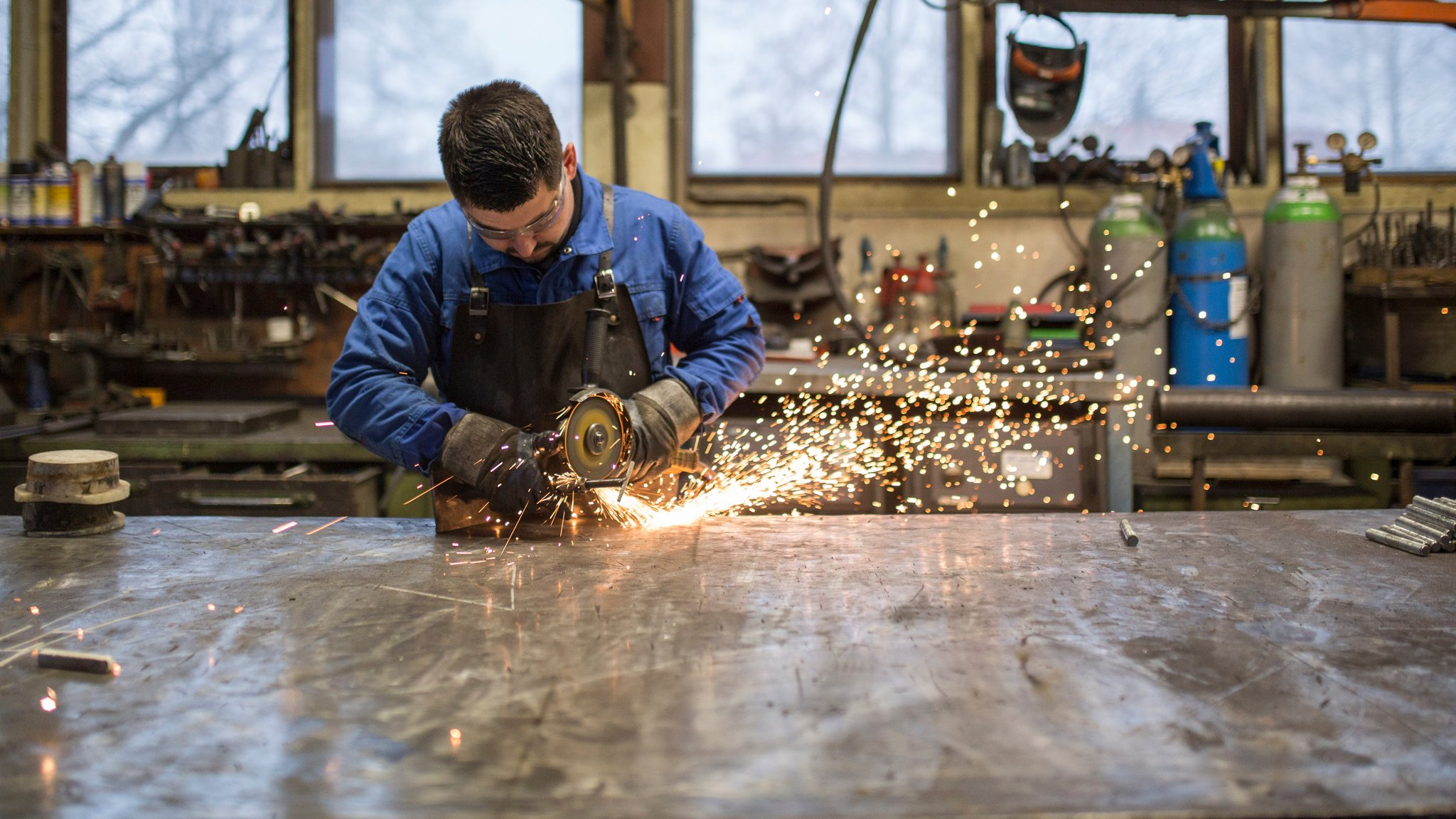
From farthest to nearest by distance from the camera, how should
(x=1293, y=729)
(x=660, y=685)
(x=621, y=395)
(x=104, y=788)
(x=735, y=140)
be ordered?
(x=735, y=140) → (x=621, y=395) → (x=660, y=685) → (x=1293, y=729) → (x=104, y=788)

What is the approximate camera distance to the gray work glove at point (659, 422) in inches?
80.0

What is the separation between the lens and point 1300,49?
4.44m

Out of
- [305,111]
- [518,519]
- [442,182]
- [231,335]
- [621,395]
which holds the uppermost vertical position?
[305,111]

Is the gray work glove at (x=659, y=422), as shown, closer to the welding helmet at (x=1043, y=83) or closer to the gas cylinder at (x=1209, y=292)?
the welding helmet at (x=1043, y=83)

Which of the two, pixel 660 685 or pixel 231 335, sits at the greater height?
pixel 231 335

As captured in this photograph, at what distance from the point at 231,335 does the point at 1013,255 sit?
316 cm

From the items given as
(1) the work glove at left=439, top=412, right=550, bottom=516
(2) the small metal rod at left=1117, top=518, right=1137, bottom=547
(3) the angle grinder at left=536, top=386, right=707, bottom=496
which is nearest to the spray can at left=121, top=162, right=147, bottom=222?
(1) the work glove at left=439, top=412, right=550, bottom=516

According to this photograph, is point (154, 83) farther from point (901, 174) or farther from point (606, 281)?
point (606, 281)

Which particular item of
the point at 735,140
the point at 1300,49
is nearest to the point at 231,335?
the point at 735,140

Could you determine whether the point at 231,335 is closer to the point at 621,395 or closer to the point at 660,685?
the point at 621,395

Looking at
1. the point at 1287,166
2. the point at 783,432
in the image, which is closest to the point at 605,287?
the point at 783,432

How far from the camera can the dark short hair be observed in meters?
1.89

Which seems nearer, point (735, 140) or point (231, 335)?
point (231, 335)

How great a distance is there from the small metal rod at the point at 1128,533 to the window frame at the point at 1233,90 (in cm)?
263
